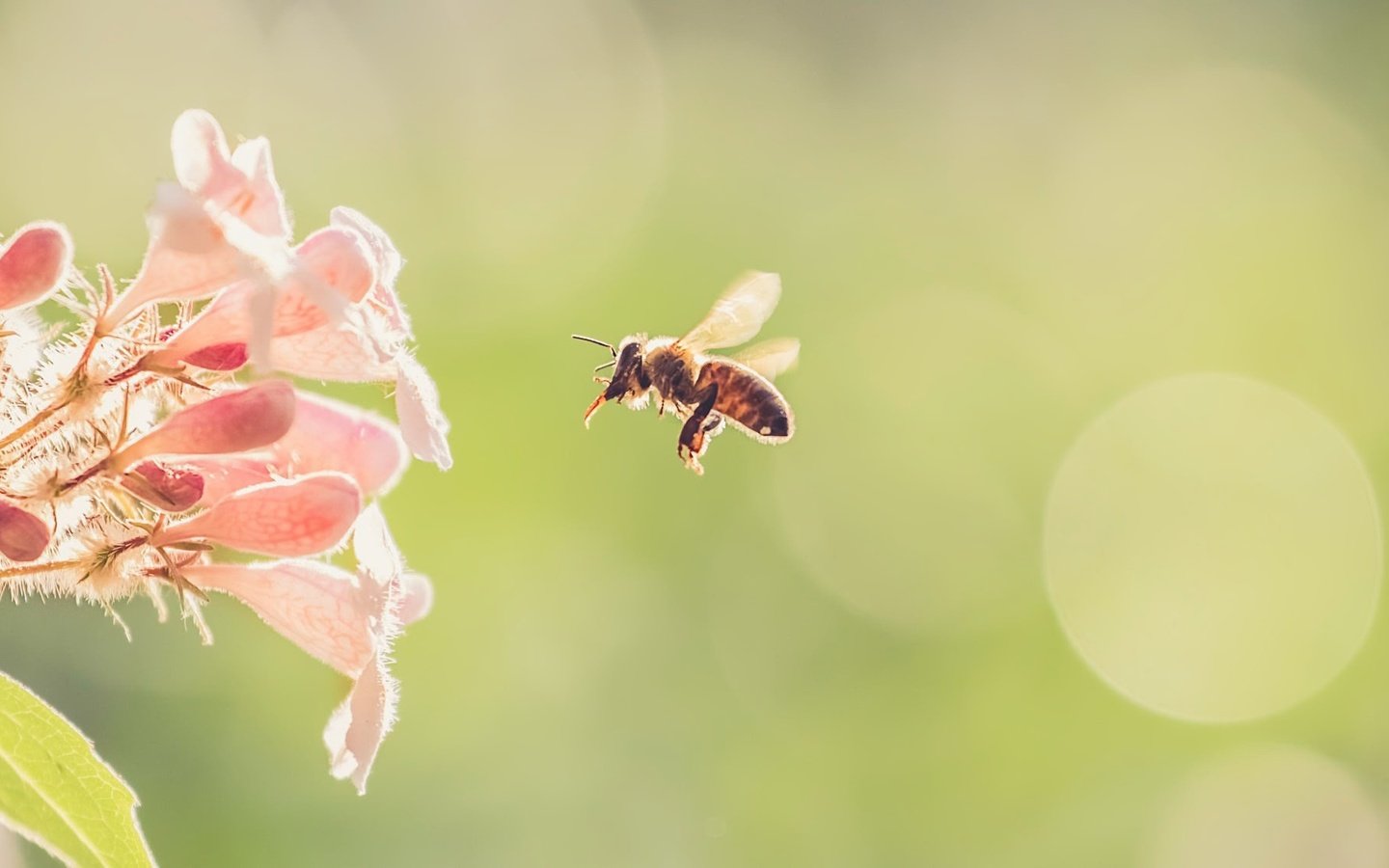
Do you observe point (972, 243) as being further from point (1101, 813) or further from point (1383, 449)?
point (1101, 813)

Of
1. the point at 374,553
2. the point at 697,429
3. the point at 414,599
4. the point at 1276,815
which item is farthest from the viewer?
the point at 1276,815

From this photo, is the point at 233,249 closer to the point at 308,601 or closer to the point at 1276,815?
the point at 308,601

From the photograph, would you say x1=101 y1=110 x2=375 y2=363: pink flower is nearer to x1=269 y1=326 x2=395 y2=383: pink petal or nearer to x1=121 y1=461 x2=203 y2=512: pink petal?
x1=269 y1=326 x2=395 y2=383: pink petal

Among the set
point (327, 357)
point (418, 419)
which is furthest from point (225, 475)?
point (418, 419)

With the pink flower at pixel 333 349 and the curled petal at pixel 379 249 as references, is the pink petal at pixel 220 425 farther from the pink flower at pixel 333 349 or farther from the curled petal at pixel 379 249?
the curled petal at pixel 379 249

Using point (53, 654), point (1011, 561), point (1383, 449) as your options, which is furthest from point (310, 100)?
point (1383, 449)

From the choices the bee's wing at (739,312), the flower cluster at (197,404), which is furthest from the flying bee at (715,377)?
the flower cluster at (197,404)
